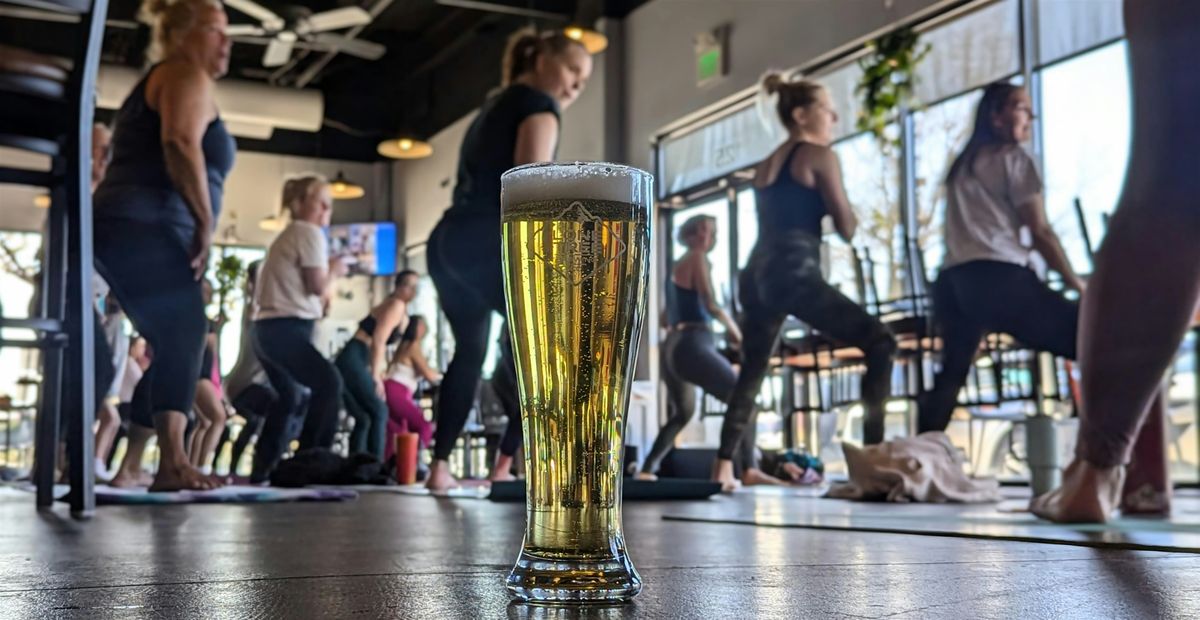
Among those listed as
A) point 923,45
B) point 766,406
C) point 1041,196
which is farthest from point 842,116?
point 1041,196

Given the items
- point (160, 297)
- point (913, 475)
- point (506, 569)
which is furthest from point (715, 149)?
point (506, 569)

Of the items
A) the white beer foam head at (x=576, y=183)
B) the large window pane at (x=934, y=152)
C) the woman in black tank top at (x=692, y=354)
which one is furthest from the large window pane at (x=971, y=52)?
the white beer foam head at (x=576, y=183)

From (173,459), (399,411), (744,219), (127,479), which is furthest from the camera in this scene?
(744,219)

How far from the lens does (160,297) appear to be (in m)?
2.55

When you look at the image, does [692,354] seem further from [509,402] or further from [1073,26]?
[1073,26]

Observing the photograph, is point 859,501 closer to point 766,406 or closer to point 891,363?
point 891,363

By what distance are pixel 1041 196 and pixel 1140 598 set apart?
2.84 metres

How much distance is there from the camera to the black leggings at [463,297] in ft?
9.64

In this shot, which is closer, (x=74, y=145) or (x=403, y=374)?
(x=74, y=145)

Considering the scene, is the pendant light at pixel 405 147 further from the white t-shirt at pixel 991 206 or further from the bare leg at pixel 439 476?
the white t-shirt at pixel 991 206

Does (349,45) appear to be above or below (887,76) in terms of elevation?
above

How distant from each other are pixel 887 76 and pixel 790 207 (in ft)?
7.46

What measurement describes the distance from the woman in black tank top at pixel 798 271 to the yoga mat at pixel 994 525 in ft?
3.97

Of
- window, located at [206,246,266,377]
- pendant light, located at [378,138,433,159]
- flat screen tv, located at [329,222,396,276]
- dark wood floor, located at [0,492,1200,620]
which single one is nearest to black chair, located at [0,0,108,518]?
dark wood floor, located at [0,492,1200,620]
